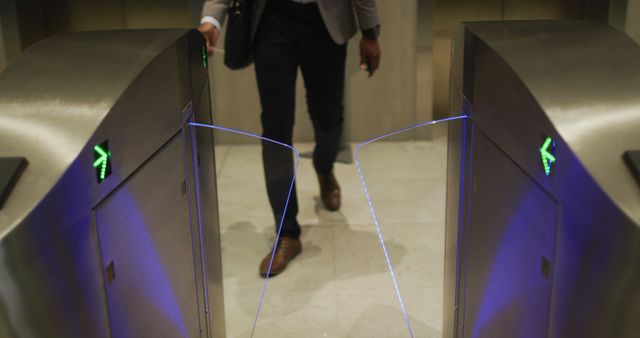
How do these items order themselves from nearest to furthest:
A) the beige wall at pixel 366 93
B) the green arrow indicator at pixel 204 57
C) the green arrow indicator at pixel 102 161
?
1. the green arrow indicator at pixel 102 161
2. the green arrow indicator at pixel 204 57
3. the beige wall at pixel 366 93

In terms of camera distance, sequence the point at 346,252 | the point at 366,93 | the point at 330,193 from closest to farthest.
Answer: the point at 346,252 → the point at 330,193 → the point at 366,93

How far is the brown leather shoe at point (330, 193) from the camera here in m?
2.64

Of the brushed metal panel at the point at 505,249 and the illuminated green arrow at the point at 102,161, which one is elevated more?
the illuminated green arrow at the point at 102,161

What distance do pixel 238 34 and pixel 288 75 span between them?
18 centimetres

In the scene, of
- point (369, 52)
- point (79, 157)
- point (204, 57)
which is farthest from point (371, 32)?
point (79, 157)

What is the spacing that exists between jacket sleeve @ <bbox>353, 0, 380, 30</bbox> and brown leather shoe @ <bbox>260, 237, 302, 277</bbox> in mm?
668

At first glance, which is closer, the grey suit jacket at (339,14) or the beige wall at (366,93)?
the grey suit jacket at (339,14)

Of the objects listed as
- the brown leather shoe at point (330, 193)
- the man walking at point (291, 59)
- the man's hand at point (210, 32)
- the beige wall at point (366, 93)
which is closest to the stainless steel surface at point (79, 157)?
the man's hand at point (210, 32)

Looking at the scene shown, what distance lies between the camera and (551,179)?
914 millimetres

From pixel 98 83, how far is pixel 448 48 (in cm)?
274

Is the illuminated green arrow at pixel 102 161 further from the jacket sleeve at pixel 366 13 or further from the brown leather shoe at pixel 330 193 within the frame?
the brown leather shoe at pixel 330 193

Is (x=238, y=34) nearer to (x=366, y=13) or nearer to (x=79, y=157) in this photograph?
(x=366, y=13)

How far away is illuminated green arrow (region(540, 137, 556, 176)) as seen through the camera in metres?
0.90

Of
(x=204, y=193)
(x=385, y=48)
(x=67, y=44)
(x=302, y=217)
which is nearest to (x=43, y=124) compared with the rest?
(x=67, y=44)
